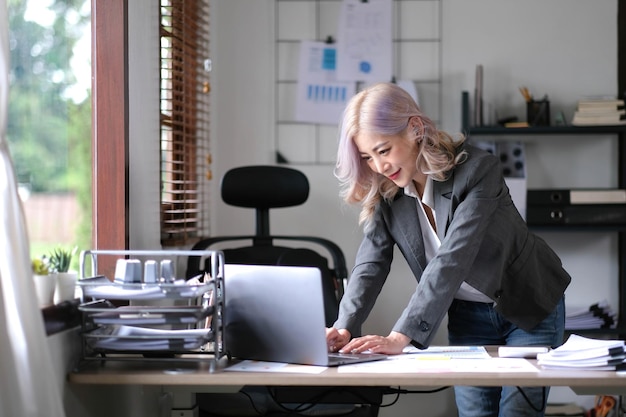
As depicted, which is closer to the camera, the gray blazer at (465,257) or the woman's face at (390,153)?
the gray blazer at (465,257)

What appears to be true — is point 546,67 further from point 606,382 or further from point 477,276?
point 606,382

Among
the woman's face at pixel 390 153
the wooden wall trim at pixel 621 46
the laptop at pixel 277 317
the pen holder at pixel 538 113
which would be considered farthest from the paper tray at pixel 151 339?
the wooden wall trim at pixel 621 46

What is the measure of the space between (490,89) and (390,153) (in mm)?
2097

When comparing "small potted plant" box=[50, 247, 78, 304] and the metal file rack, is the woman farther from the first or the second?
"small potted plant" box=[50, 247, 78, 304]

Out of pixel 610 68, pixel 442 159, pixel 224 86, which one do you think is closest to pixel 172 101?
pixel 224 86

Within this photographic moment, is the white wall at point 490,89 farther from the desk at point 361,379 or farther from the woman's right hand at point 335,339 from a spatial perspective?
the desk at point 361,379

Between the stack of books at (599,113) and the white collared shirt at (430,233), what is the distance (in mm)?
1847

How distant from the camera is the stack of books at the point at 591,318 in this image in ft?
13.0

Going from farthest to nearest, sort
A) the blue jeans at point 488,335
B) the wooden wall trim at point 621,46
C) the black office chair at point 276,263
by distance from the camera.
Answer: the wooden wall trim at point 621,46
the black office chair at point 276,263
the blue jeans at point 488,335

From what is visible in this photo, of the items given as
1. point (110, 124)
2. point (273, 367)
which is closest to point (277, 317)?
point (273, 367)

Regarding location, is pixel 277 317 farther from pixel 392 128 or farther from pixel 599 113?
pixel 599 113

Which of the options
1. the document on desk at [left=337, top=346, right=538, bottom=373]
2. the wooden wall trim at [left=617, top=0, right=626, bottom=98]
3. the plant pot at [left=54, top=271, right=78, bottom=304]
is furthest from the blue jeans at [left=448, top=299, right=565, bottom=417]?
the wooden wall trim at [left=617, top=0, right=626, bottom=98]

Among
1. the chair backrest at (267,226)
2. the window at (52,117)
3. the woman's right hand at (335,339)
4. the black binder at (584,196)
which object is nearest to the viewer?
the woman's right hand at (335,339)

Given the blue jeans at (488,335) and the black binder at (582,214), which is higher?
the black binder at (582,214)
